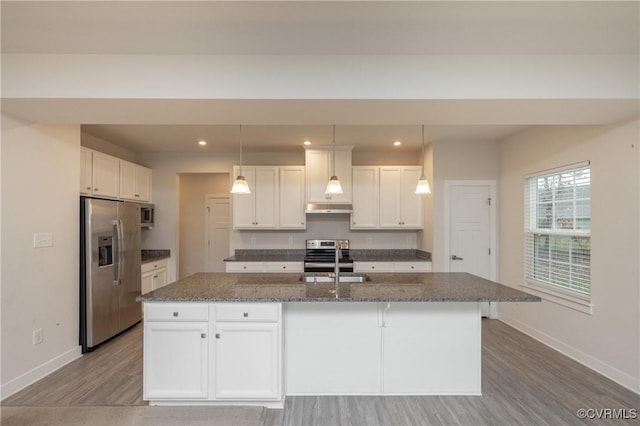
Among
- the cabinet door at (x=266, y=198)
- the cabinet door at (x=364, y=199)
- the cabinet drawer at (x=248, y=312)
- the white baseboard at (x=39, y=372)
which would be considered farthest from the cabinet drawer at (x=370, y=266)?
the white baseboard at (x=39, y=372)

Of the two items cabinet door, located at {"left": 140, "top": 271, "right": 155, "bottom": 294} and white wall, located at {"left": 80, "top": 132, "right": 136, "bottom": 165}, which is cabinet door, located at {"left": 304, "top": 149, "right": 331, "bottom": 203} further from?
white wall, located at {"left": 80, "top": 132, "right": 136, "bottom": 165}

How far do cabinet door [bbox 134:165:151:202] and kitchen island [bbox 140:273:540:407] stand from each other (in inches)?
103

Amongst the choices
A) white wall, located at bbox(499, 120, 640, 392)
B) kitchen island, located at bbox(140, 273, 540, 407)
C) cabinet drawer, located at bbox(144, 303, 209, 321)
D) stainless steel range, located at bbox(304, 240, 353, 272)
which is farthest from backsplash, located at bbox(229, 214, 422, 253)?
cabinet drawer, located at bbox(144, 303, 209, 321)

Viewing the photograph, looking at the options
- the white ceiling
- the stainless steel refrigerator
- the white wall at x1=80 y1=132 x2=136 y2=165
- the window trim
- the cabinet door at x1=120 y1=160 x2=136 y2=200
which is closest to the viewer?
the white ceiling

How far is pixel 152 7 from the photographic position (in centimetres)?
170

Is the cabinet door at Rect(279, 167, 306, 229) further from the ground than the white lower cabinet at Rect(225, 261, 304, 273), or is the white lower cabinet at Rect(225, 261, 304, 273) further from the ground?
the cabinet door at Rect(279, 167, 306, 229)

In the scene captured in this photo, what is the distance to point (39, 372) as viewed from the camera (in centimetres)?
279

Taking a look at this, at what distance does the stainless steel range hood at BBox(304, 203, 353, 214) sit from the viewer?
4.61m

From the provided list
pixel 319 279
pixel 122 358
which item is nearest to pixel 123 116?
pixel 319 279

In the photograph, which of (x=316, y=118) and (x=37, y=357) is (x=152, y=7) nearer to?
(x=316, y=118)

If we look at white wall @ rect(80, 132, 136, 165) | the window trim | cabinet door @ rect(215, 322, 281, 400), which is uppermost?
white wall @ rect(80, 132, 136, 165)

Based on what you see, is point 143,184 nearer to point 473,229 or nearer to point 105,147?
point 105,147

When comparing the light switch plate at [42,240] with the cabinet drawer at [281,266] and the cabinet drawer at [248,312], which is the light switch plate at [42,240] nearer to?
the cabinet drawer at [248,312]

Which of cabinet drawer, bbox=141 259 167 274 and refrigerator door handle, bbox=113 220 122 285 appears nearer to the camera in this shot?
refrigerator door handle, bbox=113 220 122 285
